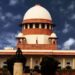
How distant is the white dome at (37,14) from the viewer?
63.3 meters

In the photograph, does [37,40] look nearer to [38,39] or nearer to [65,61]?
[38,39]

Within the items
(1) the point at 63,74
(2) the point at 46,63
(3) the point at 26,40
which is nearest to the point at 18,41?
(3) the point at 26,40

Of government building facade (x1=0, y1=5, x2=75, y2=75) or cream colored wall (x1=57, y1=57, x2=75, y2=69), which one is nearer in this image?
cream colored wall (x1=57, y1=57, x2=75, y2=69)

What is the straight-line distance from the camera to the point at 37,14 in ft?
208

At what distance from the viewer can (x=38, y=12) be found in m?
63.4

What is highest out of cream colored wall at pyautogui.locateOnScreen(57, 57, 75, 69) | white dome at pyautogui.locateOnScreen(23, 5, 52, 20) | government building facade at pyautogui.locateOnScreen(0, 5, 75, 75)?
white dome at pyautogui.locateOnScreen(23, 5, 52, 20)

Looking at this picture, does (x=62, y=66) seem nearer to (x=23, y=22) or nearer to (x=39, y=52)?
(x=39, y=52)

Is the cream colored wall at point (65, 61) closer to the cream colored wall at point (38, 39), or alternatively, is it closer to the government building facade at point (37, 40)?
the government building facade at point (37, 40)

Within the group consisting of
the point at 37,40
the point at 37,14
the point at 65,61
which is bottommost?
the point at 65,61

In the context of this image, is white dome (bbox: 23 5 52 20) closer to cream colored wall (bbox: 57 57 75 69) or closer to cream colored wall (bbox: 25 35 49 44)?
cream colored wall (bbox: 25 35 49 44)

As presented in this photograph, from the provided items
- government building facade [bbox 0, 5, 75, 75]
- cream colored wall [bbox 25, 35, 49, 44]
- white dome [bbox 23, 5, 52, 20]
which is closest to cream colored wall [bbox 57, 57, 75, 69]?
government building facade [bbox 0, 5, 75, 75]

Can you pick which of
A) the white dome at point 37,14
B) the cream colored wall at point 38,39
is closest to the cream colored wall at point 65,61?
the cream colored wall at point 38,39

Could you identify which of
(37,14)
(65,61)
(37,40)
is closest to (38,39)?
(37,40)

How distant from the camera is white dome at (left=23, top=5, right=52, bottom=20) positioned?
63.3 meters
